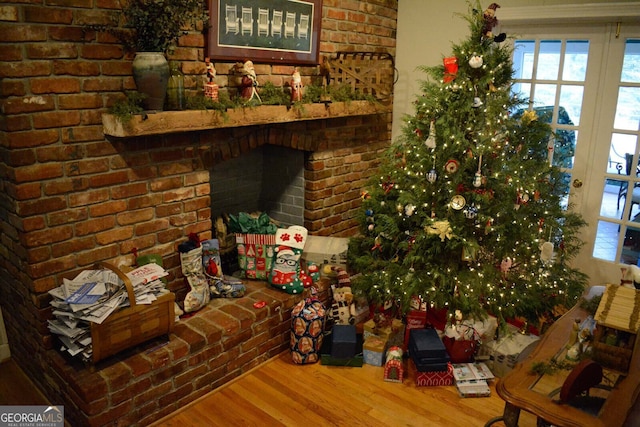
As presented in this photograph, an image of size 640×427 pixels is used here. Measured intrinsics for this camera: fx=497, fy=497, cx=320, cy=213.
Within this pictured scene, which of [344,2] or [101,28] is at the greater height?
[344,2]

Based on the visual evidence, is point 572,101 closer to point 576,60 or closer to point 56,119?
point 576,60

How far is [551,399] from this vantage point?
1.81m

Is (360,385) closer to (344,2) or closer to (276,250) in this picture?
(276,250)

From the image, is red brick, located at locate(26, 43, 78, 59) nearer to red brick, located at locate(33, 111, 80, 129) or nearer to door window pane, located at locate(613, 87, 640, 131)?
red brick, located at locate(33, 111, 80, 129)

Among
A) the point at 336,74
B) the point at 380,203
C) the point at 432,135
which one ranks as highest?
the point at 336,74

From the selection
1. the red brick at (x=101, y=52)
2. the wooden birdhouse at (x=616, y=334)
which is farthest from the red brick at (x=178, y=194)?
the wooden birdhouse at (x=616, y=334)

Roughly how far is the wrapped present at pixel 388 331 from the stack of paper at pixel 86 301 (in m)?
1.36

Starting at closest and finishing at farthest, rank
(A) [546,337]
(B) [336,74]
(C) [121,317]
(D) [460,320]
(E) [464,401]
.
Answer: (A) [546,337] → (C) [121,317] → (E) [464,401] → (D) [460,320] → (B) [336,74]

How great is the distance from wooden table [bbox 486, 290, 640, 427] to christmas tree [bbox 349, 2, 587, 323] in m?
A: 1.08

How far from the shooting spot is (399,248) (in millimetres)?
3293

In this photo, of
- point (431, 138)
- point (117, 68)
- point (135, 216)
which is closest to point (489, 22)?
point (431, 138)

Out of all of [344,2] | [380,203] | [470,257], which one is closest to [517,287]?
[470,257]

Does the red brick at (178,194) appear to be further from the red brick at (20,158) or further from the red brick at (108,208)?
the red brick at (20,158)

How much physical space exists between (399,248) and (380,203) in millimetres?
343
